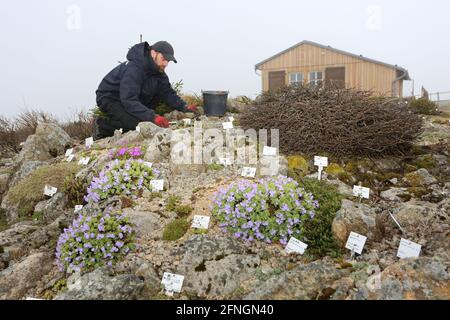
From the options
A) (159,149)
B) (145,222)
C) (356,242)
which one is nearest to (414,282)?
(356,242)

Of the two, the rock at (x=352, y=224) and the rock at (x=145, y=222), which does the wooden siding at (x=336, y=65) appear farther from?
the rock at (x=145, y=222)

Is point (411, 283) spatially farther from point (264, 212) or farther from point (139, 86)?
point (139, 86)

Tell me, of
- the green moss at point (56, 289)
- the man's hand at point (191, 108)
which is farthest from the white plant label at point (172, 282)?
the man's hand at point (191, 108)

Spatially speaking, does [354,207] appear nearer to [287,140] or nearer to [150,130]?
[287,140]

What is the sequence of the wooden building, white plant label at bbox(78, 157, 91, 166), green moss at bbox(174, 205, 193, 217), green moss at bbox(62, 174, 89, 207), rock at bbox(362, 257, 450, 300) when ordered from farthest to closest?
the wooden building, white plant label at bbox(78, 157, 91, 166), green moss at bbox(62, 174, 89, 207), green moss at bbox(174, 205, 193, 217), rock at bbox(362, 257, 450, 300)

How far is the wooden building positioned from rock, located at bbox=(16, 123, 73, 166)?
15928mm

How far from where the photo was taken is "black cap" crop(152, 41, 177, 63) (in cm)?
821

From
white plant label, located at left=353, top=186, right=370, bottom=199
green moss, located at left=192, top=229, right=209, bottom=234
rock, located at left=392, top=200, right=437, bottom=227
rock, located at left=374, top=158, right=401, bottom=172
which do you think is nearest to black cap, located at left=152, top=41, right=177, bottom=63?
rock, located at left=374, top=158, right=401, bottom=172

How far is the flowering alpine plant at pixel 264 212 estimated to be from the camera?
4.26 metres

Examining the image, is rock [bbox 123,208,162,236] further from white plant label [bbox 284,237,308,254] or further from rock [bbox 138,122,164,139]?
rock [bbox 138,122,164,139]

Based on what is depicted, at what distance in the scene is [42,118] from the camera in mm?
13711

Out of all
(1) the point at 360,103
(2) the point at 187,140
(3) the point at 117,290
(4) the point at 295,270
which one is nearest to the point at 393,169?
(1) the point at 360,103
